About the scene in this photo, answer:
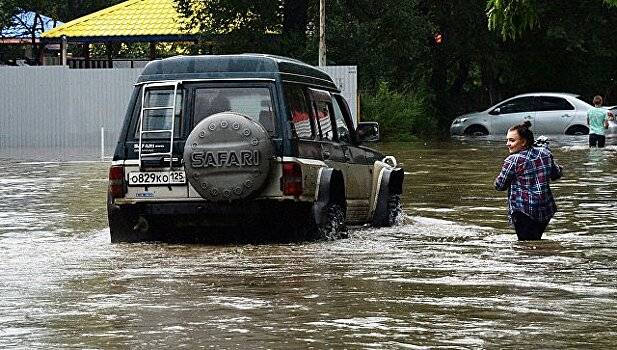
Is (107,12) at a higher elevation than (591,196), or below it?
higher

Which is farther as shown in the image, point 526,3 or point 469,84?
point 469,84

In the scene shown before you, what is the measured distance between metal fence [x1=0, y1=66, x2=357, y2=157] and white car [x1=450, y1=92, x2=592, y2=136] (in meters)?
5.74

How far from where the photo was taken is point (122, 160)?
1425cm

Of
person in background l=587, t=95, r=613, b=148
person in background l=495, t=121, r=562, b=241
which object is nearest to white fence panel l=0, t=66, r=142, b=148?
person in background l=587, t=95, r=613, b=148

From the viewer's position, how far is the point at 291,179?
1392 cm

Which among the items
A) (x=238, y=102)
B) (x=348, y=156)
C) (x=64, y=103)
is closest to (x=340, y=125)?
(x=348, y=156)

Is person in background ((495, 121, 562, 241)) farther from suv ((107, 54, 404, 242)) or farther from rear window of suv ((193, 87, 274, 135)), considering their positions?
rear window of suv ((193, 87, 274, 135))

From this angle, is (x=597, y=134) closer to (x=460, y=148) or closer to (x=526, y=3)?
(x=460, y=148)

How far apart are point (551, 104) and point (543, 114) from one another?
0.50 metres

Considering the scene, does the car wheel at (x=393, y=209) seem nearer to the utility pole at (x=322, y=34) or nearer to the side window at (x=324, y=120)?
the side window at (x=324, y=120)

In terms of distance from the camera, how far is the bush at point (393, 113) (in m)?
44.7

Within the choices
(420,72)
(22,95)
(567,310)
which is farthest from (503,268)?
(420,72)

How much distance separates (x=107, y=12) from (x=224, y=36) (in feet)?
27.9

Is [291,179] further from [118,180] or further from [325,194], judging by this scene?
[118,180]
